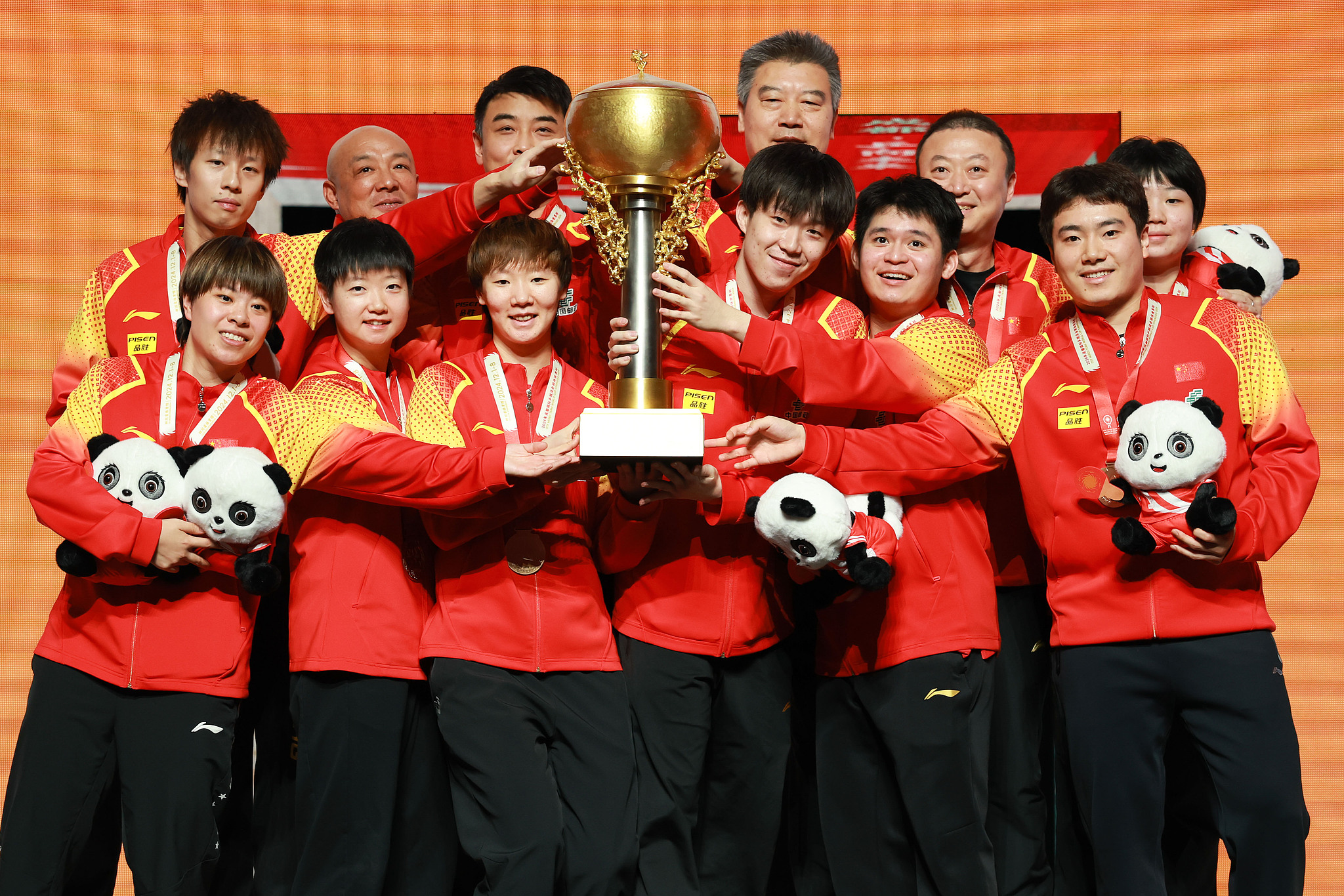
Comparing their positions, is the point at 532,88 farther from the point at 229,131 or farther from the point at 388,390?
the point at 388,390

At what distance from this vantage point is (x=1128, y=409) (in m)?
2.52

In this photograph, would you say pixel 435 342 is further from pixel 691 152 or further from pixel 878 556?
pixel 878 556

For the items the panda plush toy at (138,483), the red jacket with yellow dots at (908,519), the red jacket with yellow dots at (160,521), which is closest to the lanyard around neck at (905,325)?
the red jacket with yellow dots at (908,519)

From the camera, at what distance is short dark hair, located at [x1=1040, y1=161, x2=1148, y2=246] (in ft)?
8.85

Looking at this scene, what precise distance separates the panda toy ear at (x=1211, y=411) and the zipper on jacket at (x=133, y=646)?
7.29 feet

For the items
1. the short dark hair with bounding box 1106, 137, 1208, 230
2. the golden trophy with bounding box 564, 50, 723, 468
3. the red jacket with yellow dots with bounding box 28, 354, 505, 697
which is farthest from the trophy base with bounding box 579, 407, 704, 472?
the short dark hair with bounding box 1106, 137, 1208, 230

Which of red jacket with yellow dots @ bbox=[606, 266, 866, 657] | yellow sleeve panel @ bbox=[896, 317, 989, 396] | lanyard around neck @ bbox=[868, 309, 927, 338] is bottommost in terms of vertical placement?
red jacket with yellow dots @ bbox=[606, 266, 866, 657]

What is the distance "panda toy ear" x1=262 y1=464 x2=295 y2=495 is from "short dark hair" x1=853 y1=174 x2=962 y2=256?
1.40 m

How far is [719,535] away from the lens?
273cm

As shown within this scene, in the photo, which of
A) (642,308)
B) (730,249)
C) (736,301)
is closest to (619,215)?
(642,308)

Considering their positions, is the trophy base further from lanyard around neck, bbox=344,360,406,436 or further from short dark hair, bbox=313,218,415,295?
short dark hair, bbox=313,218,415,295

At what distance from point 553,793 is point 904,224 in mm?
1486

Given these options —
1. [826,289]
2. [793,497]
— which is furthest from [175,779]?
[826,289]

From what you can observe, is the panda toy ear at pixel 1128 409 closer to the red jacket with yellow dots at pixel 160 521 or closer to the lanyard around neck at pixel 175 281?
the red jacket with yellow dots at pixel 160 521
